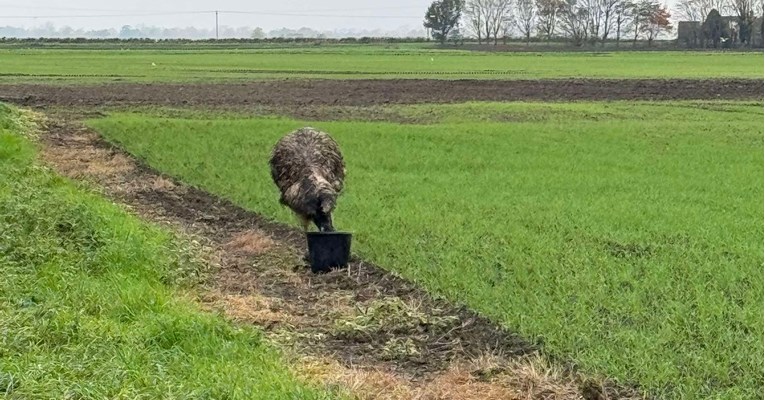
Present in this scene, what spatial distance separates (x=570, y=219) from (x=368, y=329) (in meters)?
4.35

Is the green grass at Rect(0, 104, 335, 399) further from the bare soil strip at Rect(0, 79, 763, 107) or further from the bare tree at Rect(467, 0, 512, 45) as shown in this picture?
the bare tree at Rect(467, 0, 512, 45)

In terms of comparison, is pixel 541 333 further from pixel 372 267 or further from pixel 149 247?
pixel 149 247

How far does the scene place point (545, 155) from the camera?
630 inches

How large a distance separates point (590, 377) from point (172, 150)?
40.8 ft

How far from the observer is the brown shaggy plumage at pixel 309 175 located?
8.96 metres

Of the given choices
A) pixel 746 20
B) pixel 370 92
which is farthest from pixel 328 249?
pixel 746 20

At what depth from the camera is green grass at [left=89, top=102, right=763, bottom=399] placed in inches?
252

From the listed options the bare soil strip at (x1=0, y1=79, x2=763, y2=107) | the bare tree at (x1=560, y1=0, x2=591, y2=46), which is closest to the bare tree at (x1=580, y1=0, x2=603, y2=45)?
the bare tree at (x1=560, y1=0, x2=591, y2=46)

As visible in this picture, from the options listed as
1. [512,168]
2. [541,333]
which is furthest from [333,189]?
[512,168]

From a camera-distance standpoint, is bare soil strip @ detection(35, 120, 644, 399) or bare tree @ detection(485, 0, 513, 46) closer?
bare soil strip @ detection(35, 120, 644, 399)

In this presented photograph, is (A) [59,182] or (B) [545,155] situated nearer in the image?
(A) [59,182]

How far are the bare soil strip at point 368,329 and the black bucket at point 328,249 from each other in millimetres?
122

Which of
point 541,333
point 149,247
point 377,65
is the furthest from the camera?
point 377,65

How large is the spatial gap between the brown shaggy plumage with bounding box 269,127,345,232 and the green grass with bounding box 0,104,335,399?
1214 mm
